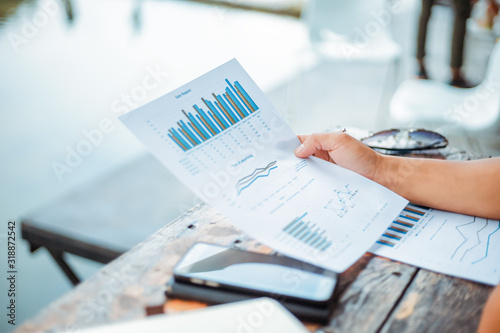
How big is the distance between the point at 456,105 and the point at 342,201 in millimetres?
1357

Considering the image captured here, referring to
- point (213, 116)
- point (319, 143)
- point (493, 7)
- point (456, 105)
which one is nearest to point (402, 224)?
point (319, 143)

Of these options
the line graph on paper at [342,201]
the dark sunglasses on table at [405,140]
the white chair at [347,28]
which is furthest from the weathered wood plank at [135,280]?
the white chair at [347,28]

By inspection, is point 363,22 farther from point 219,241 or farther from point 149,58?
point 219,241

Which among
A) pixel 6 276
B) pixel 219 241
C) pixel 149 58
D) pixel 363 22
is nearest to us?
pixel 219 241

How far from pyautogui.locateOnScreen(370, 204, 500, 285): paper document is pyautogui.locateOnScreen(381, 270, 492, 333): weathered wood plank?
18 millimetres

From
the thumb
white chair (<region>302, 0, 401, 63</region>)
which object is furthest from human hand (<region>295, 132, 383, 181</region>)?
white chair (<region>302, 0, 401, 63</region>)

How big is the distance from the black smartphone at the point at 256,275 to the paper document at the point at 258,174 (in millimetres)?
24

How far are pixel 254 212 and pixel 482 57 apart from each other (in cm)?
410

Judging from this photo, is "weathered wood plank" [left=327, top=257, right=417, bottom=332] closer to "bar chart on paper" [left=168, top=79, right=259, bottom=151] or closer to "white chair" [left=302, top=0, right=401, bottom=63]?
"bar chart on paper" [left=168, top=79, right=259, bottom=151]

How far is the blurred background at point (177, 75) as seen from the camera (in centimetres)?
192

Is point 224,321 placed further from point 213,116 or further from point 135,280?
point 213,116

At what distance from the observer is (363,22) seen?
2594 millimetres

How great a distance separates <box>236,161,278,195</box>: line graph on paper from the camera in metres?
0.65

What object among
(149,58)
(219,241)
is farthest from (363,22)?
(219,241)
